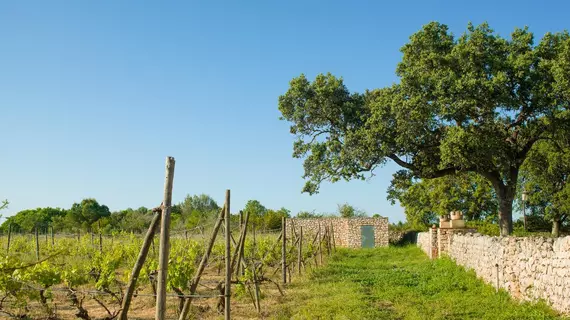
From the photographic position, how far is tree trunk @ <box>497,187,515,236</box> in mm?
20720

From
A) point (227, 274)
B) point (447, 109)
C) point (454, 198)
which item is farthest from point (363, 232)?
point (227, 274)

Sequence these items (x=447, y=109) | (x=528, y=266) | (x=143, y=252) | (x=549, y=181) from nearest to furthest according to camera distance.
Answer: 1. (x=143, y=252)
2. (x=528, y=266)
3. (x=447, y=109)
4. (x=549, y=181)

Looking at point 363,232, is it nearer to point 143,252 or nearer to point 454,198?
point 454,198

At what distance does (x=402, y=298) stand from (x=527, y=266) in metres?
2.45

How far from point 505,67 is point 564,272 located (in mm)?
12758

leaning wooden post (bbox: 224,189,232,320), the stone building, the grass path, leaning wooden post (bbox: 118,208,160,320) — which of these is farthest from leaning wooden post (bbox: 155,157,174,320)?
the stone building

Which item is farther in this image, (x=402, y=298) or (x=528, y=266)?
(x=402, y=298)

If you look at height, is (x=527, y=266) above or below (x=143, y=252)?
below

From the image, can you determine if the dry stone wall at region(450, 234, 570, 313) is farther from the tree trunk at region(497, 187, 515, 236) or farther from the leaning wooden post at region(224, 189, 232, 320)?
the tree trunk at region(497, 187, 515, 236)

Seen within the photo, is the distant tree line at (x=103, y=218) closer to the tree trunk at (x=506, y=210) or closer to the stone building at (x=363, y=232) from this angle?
the stone building at (x=363, y=232)

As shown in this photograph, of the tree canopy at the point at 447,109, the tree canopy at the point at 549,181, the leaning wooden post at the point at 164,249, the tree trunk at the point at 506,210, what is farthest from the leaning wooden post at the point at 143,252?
the tree canopy at the point at 549,181

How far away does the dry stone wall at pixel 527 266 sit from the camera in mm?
8192

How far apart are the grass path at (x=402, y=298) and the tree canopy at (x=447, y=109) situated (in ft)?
19.2

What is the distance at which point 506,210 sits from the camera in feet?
68.3
